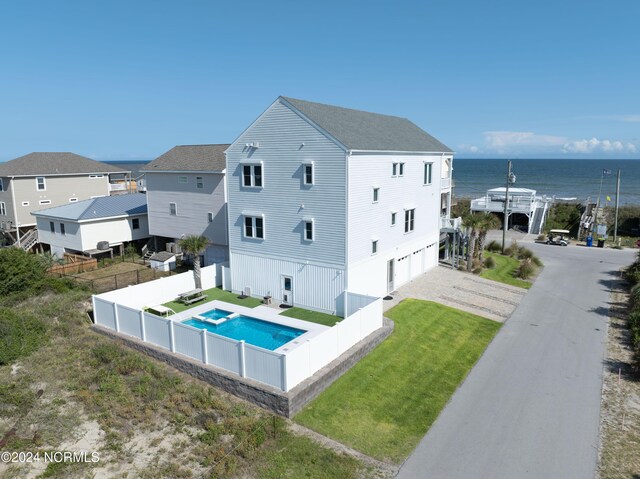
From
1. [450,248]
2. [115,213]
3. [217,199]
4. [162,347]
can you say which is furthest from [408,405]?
[115,213]

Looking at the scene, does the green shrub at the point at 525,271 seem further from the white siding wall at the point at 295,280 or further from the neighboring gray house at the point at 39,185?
the neighboring gray house at the point at 39,185

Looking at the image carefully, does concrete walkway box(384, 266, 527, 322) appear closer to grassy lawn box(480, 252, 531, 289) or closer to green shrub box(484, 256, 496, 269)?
grassy lawn box(480, 252, 531, 289)

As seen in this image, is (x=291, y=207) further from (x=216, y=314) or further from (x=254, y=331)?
(x=216, y=314)

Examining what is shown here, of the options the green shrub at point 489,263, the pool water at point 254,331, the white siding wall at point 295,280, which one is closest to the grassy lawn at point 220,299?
the white siding wall at point 295,280

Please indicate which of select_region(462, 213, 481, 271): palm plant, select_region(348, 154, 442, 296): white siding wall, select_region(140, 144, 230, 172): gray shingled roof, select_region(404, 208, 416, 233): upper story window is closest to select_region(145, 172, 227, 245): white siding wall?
select_region(140, 144, 230, 172): gray shingled roof

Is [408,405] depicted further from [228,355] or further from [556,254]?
[556,254]

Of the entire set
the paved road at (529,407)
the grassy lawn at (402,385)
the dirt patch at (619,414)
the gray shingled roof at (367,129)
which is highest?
the gray shingled roof at (367,129)
